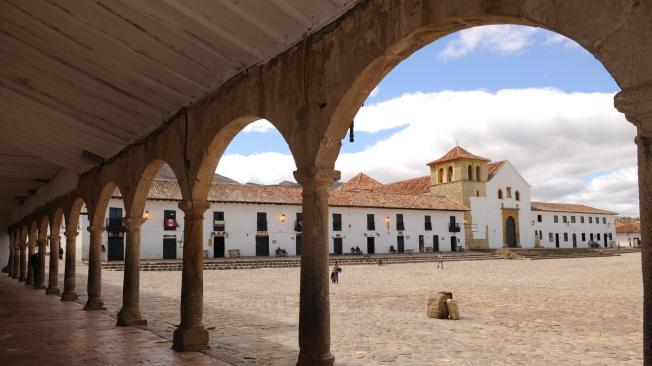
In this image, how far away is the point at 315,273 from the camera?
4277 millimetres

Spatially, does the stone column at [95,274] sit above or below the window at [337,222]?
below

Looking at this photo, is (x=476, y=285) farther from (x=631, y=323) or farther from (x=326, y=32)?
(x=326, y=32)

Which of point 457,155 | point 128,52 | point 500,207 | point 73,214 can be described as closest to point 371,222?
point 457,155

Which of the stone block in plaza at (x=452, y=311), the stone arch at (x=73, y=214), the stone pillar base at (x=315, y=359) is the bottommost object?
the stone block in plaza at (x=452, y=311)

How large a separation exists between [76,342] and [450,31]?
5918 mm

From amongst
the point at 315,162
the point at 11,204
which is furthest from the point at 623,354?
the point at 11,204

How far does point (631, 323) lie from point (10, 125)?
35.2 ft

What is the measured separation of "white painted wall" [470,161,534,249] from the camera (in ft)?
149

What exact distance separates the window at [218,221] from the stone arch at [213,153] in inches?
1055

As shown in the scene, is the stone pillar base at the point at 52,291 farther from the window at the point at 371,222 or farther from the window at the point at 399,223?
the window at the point at 399,223

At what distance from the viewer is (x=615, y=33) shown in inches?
87.7

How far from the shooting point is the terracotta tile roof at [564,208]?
2086 inches

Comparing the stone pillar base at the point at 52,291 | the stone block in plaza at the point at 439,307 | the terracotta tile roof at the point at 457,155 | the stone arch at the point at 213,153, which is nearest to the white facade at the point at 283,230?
the terracotta tile roof at the point at 457,155

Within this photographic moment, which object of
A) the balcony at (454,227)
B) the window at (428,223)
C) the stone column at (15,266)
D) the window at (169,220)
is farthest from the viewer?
the balcony at (454,227)
